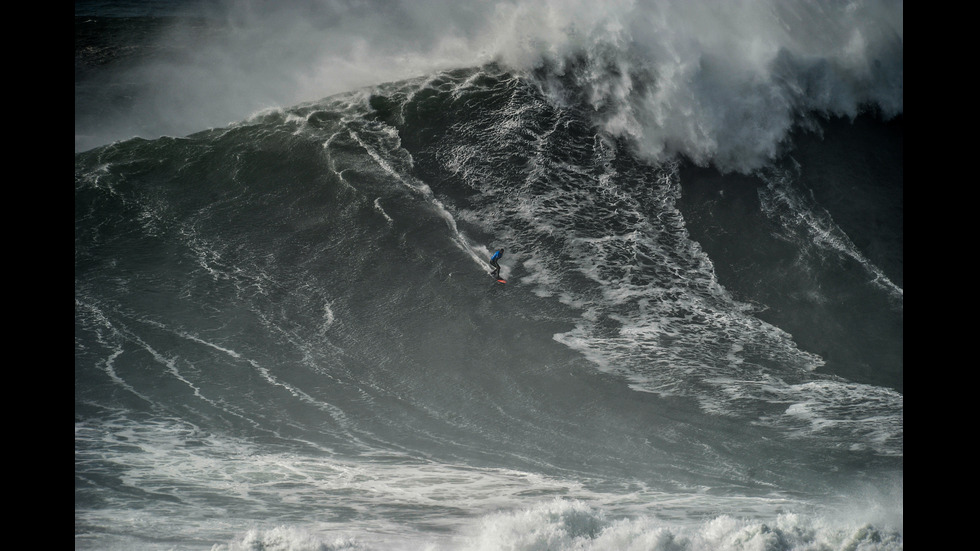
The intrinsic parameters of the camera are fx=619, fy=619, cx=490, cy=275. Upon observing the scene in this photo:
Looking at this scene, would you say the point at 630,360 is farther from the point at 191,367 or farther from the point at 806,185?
the point at 191,367

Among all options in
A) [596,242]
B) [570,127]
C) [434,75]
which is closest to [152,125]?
[434,75]

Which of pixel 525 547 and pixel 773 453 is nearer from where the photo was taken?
pixel 525 547

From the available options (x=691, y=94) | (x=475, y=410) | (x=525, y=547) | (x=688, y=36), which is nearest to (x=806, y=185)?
(x=691, y=94)

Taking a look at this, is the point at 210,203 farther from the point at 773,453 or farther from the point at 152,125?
the point at 773,453

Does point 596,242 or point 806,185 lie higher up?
point 806,185

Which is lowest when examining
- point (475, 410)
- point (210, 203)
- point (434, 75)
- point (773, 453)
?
point (773, 453)
